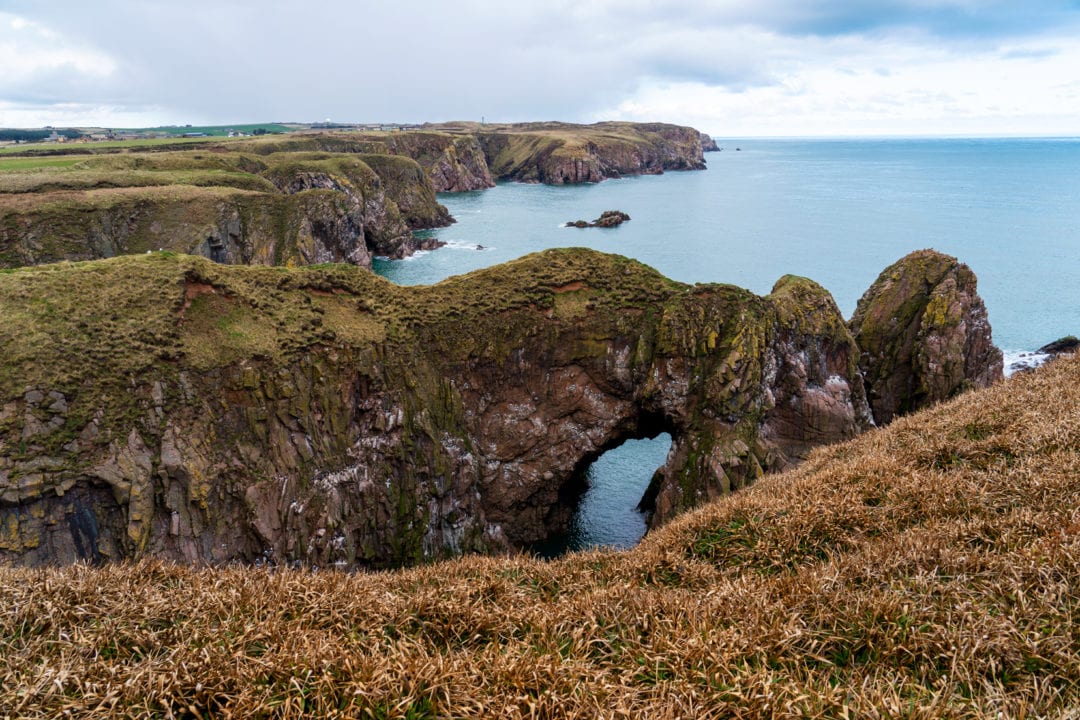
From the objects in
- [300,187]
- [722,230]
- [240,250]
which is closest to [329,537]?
[240,250]

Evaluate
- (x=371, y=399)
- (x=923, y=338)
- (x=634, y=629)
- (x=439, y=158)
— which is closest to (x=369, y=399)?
(x=371, y=399)

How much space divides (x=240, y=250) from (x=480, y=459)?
5696cm

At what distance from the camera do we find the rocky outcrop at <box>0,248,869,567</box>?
957 inches

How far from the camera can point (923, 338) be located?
1709 inches

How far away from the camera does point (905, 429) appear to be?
19047 millimetres

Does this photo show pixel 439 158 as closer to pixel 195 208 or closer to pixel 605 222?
pixel 605 222

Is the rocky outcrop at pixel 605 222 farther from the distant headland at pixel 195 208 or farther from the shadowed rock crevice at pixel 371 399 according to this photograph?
the shadowed rock crevice at pixel 371 399

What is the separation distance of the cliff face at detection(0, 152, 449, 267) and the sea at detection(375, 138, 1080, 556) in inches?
514

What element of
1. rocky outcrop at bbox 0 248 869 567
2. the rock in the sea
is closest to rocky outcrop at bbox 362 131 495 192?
the rock in the sea

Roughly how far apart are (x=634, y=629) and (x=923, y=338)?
43949mm

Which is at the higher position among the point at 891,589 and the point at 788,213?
the point at 788,213

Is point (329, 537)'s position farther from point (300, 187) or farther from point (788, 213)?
point (788, 213)

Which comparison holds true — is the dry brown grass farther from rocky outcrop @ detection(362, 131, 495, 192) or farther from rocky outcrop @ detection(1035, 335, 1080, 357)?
rocky outcrop @ detection(362, 131, 495, 192)

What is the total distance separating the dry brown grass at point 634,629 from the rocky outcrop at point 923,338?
3401 cm
